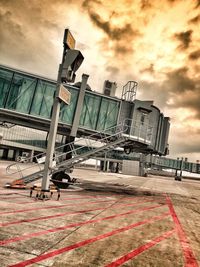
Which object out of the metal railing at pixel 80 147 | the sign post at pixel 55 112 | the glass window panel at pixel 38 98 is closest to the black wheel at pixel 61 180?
the metal railing at pixel 80 147

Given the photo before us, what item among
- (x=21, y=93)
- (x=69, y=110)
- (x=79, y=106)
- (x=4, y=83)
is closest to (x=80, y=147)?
(x=79, y=106)

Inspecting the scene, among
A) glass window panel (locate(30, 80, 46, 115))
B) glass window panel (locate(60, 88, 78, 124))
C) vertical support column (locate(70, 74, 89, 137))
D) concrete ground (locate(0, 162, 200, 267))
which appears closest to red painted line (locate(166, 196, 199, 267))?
concrete ground (locate(0, 162, 200, 267))

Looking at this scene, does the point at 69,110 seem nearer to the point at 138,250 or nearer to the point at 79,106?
the point at 79,106

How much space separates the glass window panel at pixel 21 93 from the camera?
20.8m

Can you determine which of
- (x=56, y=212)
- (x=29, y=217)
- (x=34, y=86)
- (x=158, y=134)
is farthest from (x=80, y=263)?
(x=158, y=134)

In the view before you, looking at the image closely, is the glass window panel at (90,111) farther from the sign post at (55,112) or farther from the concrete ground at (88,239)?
the concrete ground at (88,239)

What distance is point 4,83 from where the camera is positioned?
819 inches

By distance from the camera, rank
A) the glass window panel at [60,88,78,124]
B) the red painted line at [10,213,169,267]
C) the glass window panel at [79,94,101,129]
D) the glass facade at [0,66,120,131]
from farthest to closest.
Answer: the glass window panel at [79,94,101,129] < the glass window panel at [60,88,78,124] < the glass facade at [0,66,120,131] < the red painted line at [10,213,169,267]

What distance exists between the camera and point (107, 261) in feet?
15.2

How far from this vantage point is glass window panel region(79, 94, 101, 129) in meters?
22.1

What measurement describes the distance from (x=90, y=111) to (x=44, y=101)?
15.2ft

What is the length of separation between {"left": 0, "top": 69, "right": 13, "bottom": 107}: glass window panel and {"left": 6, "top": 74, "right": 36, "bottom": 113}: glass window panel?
369 mm

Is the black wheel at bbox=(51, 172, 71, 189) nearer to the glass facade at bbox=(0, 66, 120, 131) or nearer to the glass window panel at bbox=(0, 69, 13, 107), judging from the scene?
the glass facade at bbox=(0, 66, 120, 131)

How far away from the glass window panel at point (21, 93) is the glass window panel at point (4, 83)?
1.21 feet
